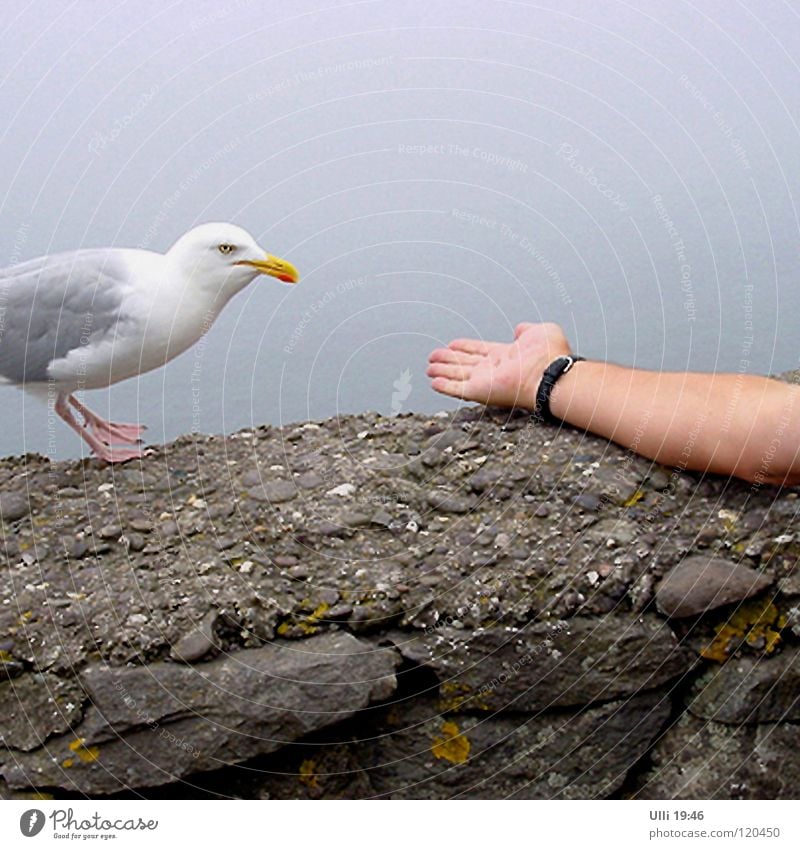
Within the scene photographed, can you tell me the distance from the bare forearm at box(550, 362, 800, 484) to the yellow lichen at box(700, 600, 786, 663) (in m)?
0.21

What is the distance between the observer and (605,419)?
1709mm

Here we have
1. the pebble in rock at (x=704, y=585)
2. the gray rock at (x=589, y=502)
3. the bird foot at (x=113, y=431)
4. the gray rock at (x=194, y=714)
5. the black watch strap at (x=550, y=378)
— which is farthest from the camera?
the bird foot at (x=113, y=431)

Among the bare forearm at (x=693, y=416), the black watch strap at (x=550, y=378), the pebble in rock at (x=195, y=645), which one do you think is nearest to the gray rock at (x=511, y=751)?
the pebble in rock at (x=195, y=645)

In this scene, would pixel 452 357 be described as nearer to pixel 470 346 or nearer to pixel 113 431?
pixel 470 346

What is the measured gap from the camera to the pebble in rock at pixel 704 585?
1.50 m

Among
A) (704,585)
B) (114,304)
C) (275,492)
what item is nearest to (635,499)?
(704,585)

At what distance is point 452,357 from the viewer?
1866 millimetres

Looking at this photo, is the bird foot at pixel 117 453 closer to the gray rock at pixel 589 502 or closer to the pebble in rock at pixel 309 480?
the pebble in rock at pixel 309 480

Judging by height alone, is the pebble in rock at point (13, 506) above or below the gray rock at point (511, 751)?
above

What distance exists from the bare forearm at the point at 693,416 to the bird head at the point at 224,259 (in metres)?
0.51

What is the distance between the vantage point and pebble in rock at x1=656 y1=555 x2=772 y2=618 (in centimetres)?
150

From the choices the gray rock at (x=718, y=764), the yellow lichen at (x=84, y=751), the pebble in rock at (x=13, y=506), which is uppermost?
the pebble in rock at (x=13, y=506)

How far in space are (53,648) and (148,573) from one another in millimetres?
169
